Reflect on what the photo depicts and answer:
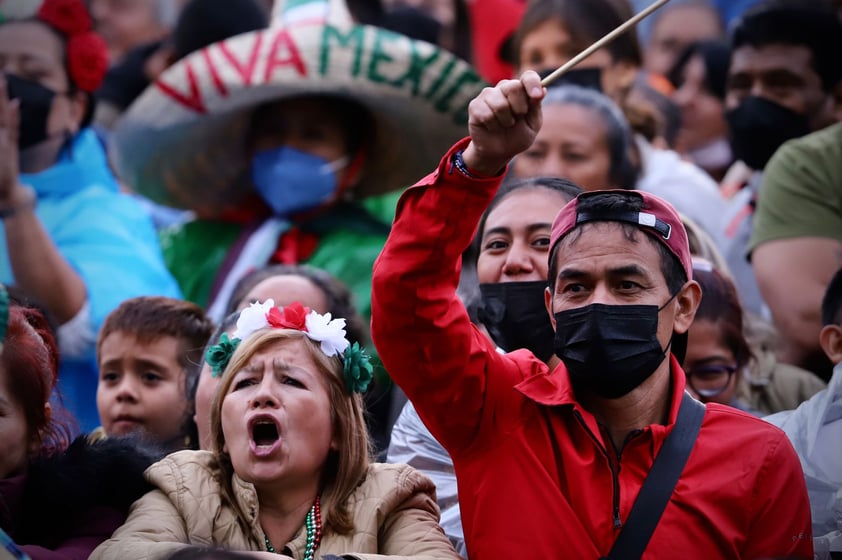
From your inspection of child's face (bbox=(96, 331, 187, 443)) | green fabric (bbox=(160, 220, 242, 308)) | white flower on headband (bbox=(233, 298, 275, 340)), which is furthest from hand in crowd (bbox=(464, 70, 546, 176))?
green fabric (bbox=(160, 220, 242, 308))

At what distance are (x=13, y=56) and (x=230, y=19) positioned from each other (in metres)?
1.90

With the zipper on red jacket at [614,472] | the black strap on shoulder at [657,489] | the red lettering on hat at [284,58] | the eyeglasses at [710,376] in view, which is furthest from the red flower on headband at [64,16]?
the black strap on shoulder at [657,489]

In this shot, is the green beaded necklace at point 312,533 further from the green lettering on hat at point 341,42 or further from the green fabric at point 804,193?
the green lettering on hat at point 341,42

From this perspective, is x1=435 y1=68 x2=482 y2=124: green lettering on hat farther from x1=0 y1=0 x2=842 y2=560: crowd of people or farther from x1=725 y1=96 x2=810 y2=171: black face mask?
x1=725 y1=96 x2=810 y2=171: black face mask

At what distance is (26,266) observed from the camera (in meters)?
5.36

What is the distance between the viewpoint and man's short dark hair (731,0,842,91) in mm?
5930

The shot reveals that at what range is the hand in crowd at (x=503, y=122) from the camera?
306cm

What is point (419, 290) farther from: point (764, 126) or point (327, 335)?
point (764, 126)

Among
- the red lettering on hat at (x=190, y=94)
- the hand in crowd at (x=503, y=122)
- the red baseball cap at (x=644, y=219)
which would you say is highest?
the hand in crowd at (x=503, y=122)

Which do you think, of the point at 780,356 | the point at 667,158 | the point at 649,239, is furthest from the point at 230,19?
the point at 649,239

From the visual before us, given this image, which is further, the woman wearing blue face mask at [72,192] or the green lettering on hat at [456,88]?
the green lettering on hat at [456,88]

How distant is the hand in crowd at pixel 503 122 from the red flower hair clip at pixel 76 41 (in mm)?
3449

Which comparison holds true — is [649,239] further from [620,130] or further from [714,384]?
[620,130]

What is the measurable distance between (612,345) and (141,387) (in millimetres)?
2085
